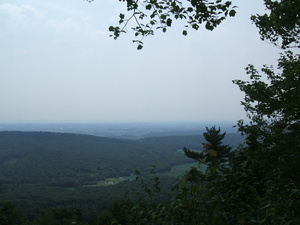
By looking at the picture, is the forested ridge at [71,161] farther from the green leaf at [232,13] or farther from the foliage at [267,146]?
the green leaf at [232,13]

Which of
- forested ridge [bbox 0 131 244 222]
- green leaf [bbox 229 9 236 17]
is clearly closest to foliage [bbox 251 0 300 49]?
green leaf [bbox 229 9 236 17]

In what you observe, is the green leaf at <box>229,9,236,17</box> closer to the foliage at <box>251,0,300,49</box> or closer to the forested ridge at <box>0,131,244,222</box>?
the foliage at <box>251,0,300,49</box>

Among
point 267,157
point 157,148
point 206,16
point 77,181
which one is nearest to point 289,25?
point 267,157

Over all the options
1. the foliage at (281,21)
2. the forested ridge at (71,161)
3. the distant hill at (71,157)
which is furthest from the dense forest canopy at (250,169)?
the distant hill at (71,157)

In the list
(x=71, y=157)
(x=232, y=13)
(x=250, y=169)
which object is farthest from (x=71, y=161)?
(x=232, y=13)

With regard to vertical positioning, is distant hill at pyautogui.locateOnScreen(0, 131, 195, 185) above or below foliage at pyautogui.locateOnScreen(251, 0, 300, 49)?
below

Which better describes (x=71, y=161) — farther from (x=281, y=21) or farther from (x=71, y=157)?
(x=281, y=21)

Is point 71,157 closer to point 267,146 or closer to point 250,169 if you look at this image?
point 267,146

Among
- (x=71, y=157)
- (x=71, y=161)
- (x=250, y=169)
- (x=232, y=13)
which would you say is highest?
(x=232, y=13)

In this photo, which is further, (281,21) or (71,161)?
(71,161)

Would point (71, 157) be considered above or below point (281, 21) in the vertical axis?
below

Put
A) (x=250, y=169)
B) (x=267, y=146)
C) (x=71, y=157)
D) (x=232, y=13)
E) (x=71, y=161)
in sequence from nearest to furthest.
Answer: (x=232, y=13) → (x=250, y=169) → (x=267, y=146) → (x=71, y=161) → (x=71, y=157)

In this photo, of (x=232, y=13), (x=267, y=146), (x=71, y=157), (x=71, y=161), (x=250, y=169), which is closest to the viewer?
(x=232, y=13)

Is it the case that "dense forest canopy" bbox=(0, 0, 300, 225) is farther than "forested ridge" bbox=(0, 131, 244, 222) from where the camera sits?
No
